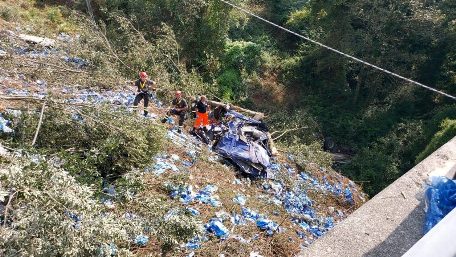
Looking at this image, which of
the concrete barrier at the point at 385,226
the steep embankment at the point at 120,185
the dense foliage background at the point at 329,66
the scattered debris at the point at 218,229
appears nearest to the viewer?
the concrete barrier at the point at 385,226

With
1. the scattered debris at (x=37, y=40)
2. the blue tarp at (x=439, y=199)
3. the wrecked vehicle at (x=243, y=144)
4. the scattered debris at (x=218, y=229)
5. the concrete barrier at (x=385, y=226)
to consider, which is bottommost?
the scattered debris at (x=37, y=40)

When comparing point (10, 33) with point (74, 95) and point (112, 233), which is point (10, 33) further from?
point (112, 233)

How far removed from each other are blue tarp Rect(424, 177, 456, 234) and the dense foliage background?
5880mm

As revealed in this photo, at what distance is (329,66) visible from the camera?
43.1 ft

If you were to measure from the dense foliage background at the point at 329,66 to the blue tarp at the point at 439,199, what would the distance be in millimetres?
5880

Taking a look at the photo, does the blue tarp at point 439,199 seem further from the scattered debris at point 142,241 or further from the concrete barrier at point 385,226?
the scattered debris at point 142,241

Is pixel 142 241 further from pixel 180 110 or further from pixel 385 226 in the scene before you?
pixel 180 110

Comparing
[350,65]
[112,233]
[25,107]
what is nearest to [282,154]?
[25,107]

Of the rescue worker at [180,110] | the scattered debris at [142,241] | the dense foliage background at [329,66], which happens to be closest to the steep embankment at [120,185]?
the scattered debris at [142,241]

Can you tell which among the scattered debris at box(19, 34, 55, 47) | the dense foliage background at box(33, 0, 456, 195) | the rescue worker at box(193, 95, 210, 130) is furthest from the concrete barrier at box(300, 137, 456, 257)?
the scattered debris at box(19, 34, 55, 47)

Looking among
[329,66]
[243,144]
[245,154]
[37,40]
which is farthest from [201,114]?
[329,66]

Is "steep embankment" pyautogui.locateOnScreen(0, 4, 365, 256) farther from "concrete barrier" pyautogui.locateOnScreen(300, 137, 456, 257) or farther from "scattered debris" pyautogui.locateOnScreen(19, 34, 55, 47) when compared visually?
"concrete barrier" pyautogui.locateOnScreen(300, 137, 456, 257)

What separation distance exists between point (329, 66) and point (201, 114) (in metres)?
6.96

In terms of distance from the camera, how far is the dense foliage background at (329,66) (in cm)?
983
